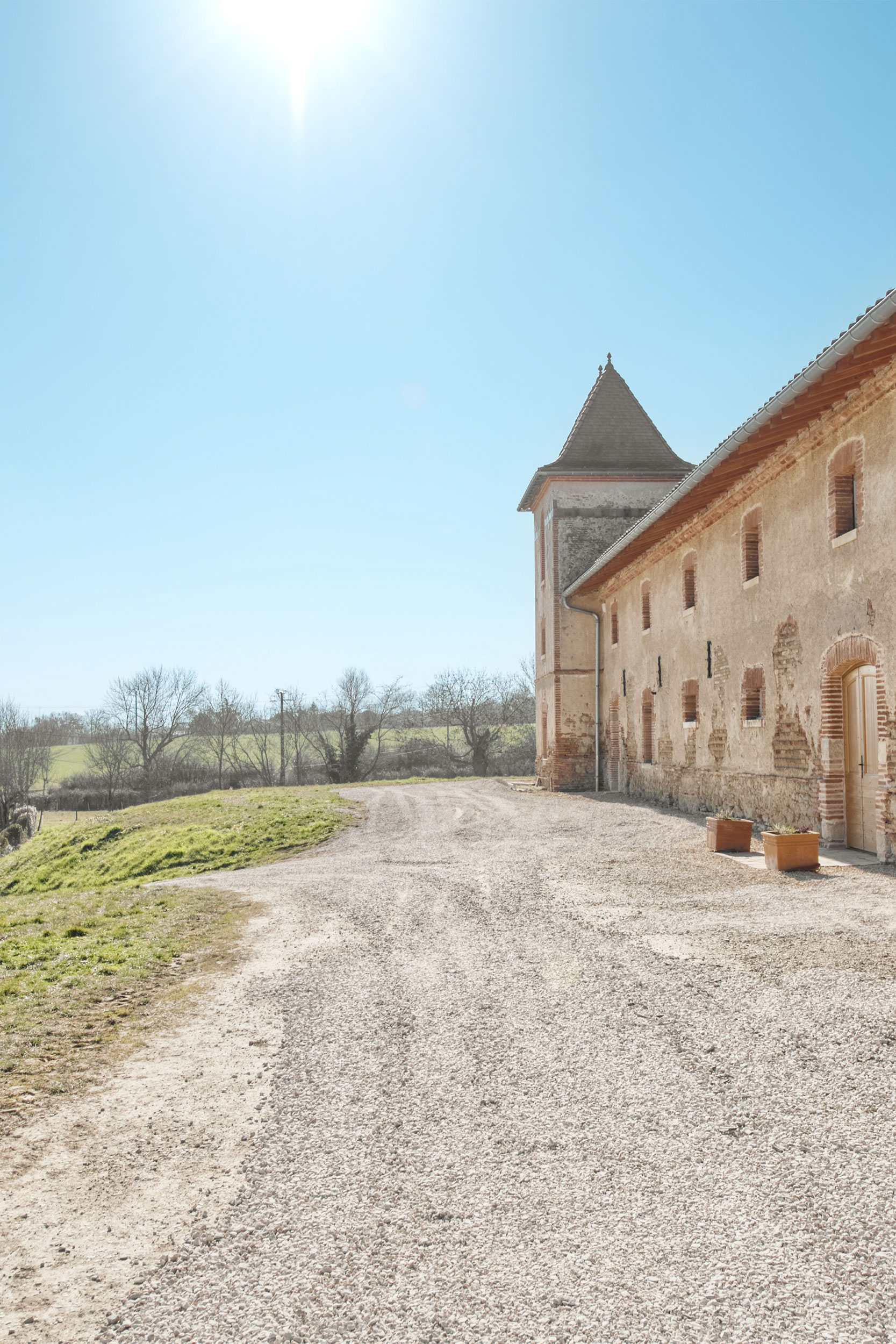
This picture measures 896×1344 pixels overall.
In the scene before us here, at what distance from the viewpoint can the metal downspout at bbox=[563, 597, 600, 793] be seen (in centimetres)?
2580

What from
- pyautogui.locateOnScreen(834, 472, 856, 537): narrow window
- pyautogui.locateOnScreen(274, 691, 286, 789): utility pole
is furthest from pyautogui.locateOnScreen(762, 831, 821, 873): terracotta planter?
pyautogui.locateOnScreen(274, 691, 286, 789): utility pole

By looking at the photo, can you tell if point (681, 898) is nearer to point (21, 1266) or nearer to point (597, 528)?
point (21, 1266)

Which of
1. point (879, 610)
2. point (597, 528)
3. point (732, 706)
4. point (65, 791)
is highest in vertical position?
point (597, 528)

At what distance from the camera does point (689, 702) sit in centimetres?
1791

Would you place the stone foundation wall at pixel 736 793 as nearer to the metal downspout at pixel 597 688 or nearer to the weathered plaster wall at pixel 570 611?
the metal downspout at pixel 597 688

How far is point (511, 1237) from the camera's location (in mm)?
2816

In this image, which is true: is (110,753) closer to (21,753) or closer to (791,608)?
(21,753)

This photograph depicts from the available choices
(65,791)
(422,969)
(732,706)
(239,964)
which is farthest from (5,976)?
(65,791)

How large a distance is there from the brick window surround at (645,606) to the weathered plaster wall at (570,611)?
18.1ft

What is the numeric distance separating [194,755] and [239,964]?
55.3 m

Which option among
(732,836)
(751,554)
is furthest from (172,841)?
(751,554)

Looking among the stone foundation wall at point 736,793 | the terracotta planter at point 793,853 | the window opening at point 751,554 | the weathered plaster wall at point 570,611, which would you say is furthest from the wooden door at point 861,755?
the weathered plaster wall at point 570,611

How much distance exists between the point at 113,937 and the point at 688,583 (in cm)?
1346

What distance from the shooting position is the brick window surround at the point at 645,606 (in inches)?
821
